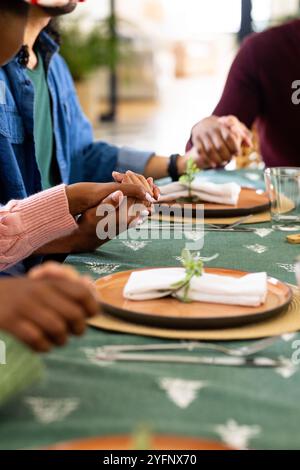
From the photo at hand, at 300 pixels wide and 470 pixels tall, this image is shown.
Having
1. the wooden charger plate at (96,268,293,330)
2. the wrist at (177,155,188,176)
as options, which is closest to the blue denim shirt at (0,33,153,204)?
the wrist at (177,155,188,176)

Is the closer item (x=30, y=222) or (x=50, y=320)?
(x=50, y=320)

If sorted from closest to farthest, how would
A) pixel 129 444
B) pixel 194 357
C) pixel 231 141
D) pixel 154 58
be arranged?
pixel 129 444 < pixel 194 357 < pixel 231 141 < pixel 154 58

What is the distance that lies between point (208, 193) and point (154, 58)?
935 centimetres

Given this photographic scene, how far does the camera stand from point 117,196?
1.40 meters

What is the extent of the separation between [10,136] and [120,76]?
8.78 m

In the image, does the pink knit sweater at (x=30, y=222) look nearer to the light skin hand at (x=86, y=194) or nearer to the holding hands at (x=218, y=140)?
the light skin hand at (x=86, y=194)

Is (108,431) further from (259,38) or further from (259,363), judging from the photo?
(259,38)

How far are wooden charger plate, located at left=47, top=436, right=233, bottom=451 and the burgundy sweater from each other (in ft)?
6.96

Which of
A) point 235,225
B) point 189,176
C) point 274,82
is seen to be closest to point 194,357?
point 235,225

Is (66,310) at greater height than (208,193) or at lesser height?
greater

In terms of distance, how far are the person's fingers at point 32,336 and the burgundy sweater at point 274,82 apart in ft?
6.87

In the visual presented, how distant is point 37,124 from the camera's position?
6.87ft

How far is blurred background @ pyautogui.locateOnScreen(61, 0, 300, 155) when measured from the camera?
279 inches

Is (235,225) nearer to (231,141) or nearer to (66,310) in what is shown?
(231,141)
